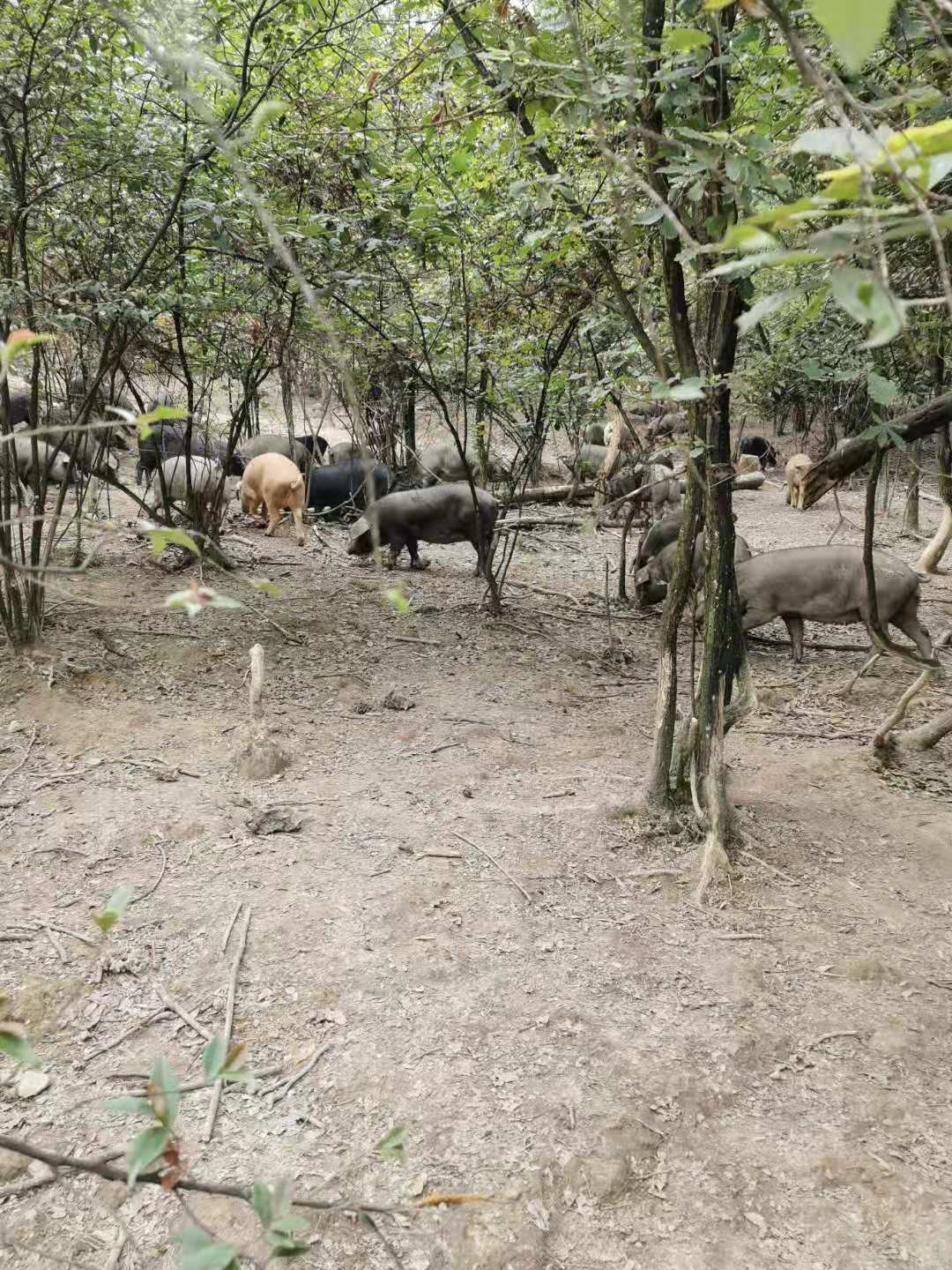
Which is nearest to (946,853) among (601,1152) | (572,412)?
(601,1152)

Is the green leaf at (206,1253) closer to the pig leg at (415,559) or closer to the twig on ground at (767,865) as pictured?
the twig on ground at (767,865)

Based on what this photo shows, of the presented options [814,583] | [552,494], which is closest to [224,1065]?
[814,583]

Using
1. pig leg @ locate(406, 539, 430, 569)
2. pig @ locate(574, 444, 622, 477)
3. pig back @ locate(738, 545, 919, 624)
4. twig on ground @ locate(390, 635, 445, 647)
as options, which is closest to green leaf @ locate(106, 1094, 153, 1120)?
twig on ground @ locate(390, 635, 445, 647)

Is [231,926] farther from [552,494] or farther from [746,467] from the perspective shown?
[552,494]

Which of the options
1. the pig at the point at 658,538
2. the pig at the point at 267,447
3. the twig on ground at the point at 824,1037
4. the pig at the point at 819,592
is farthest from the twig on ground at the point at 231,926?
the pig at the point at 267,447

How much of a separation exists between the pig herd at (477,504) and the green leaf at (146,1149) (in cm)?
287

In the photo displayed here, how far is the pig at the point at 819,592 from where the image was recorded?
6.19 metres

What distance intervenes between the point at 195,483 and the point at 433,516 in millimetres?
2625

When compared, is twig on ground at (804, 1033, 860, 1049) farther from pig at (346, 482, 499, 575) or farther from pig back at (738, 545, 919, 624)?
pig at (346, 482, 499, 575)

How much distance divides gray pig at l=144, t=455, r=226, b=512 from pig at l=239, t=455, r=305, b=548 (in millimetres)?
521

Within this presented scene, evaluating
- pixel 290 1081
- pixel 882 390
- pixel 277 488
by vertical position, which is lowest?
pixel 290 1081

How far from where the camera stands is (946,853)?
3668 millimetres

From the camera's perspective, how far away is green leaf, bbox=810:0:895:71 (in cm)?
54

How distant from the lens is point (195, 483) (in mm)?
8945
